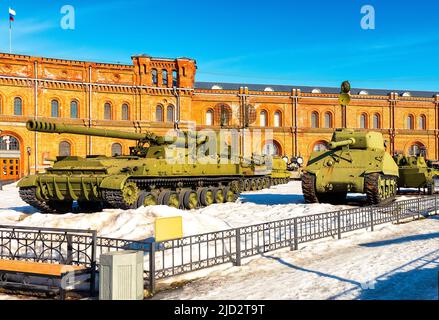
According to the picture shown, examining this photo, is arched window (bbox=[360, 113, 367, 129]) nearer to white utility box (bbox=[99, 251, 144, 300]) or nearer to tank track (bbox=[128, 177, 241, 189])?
tank track (bbox=[128, 177, 241, 189])

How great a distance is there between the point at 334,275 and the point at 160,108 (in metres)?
38.0

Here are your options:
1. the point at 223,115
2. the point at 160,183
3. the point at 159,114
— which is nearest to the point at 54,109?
the point at 159,114

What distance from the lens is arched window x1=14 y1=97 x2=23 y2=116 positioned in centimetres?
3909

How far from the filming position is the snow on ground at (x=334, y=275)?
22.0 feet

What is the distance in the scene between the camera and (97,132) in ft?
55.5

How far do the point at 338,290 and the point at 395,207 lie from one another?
8.25 metres

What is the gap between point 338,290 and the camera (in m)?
6.80

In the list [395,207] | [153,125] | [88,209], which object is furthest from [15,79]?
[395,207]

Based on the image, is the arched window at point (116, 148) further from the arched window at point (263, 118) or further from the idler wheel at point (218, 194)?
the idler wheel at point (218, 194)

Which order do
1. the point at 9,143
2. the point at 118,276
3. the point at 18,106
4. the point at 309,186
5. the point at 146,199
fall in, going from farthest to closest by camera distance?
the point at 18,106
the point at 9,143
the point at 309,186
the point at 146,199
the point at 118,276

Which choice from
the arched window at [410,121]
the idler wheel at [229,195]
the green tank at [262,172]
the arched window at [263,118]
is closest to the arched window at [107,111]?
the arched window at [263,118]

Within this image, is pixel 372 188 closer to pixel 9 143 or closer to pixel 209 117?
pixel 9 143
